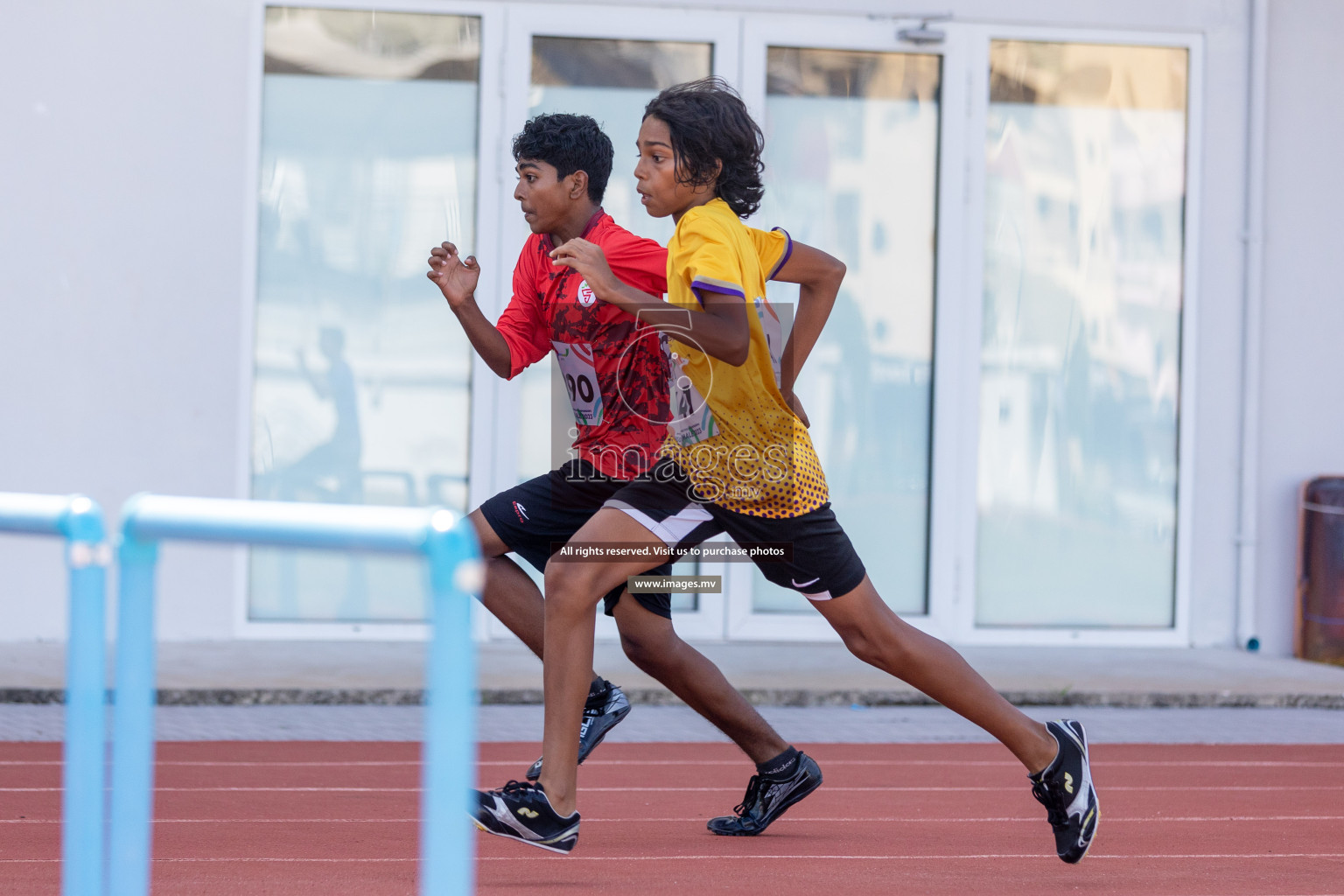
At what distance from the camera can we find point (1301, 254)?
33.8 feet

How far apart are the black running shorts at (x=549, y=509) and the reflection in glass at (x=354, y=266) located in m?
5.38

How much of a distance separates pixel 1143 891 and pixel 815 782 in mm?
927

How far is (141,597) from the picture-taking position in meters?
2.41

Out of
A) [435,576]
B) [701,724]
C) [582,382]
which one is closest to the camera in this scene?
[435,576]

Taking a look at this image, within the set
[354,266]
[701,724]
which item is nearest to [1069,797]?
[701,724]

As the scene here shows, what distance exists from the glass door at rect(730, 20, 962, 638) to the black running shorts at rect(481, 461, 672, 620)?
5500mm

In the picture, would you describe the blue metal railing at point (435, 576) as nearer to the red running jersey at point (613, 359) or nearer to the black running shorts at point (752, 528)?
the black running shorts at point (752, 528)

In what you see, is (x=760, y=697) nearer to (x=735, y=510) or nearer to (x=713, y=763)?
(x=713, y=763)

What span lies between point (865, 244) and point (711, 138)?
20.7ft

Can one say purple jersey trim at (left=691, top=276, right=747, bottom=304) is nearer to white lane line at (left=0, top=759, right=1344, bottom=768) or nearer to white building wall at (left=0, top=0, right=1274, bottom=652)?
white lane line at (left=0, top=759, right=1344, bottom=768)

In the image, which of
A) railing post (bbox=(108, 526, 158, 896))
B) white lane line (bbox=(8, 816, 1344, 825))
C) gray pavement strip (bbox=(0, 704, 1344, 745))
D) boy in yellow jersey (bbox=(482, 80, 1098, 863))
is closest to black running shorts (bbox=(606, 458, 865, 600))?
boy in yellow jersey (bbox=(482, 80, 1098, 863))

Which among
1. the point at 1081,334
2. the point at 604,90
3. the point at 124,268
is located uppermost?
the point at 604,90

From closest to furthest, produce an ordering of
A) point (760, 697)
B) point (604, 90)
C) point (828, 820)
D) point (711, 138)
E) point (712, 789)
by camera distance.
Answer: point (711, 138) < point (828, 820) < point (712, 789) < point (760, 697) < point (604, 90)

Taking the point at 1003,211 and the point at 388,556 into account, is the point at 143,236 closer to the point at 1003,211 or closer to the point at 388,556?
the point at 1003,211
